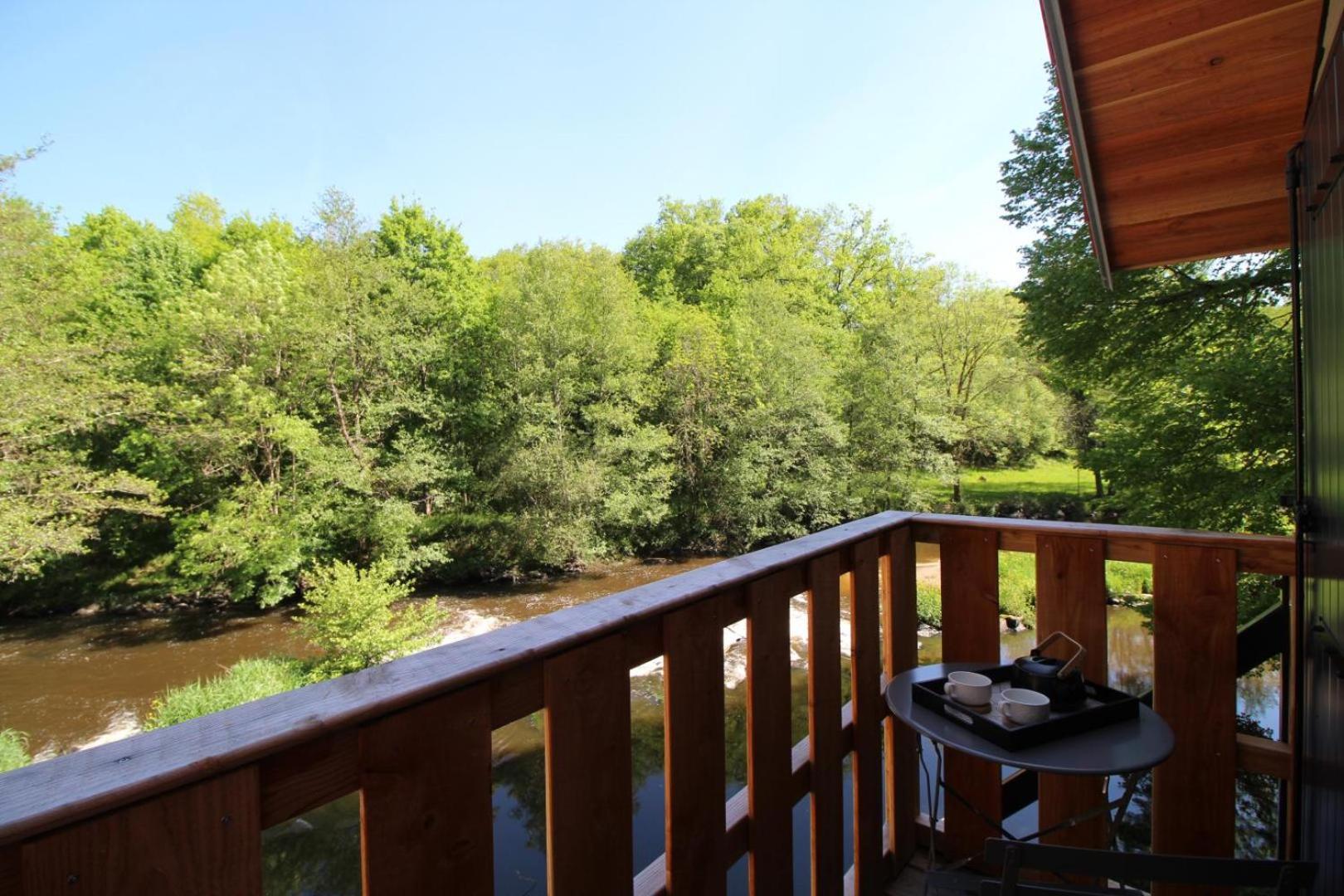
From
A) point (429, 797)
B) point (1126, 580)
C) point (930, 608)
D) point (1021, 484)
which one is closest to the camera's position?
point (429, 797)

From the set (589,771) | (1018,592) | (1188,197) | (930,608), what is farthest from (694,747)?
(1018,592)

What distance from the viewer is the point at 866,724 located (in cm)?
157

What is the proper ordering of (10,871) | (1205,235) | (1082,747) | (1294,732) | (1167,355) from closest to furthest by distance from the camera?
(10,871), (1082,747), (1294,732), (1205,235), (1167,355)

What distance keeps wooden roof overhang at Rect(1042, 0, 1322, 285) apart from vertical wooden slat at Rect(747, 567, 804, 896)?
4.27ft

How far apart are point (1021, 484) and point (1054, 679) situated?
1890cm

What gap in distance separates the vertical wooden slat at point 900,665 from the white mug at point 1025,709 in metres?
0.45

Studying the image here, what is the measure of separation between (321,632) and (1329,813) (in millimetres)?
9611

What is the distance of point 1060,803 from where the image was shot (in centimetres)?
152

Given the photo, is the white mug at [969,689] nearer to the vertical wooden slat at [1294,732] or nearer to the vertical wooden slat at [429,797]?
the vertical wooden slat at [1294,732]

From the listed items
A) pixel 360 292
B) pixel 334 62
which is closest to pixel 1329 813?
pixel 360 292

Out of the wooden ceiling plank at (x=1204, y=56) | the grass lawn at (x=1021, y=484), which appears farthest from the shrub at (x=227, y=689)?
the grass lawn at (x=1021, y=484)

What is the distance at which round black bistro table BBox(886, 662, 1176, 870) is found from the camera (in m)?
1.10

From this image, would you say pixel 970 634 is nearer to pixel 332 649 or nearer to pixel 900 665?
pixel 900 665

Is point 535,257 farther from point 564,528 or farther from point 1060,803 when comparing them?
point 1060,803
